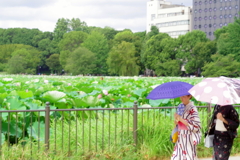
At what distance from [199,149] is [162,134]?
41.2 inches

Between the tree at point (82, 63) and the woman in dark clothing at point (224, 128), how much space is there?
62687 millimetres

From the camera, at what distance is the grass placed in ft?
22.1

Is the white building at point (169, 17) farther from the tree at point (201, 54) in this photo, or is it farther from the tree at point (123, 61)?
the tree at point (201, 54)

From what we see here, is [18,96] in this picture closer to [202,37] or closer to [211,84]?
[211,84]

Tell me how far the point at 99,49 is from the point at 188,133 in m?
72.4

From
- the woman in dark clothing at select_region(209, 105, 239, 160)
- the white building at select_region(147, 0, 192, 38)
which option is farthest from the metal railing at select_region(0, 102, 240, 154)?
the white building at select_region(147, 0, 192, 38)

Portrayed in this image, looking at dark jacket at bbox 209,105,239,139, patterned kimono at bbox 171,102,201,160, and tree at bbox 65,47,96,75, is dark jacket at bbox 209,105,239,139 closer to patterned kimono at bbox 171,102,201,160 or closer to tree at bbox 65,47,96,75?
patterned kimono at bbox 171,102,201,160

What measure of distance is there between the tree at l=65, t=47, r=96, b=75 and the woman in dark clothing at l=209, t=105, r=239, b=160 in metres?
62.7

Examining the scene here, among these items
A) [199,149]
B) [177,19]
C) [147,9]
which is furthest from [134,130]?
[147,9]

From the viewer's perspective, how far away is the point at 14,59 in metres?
75.4

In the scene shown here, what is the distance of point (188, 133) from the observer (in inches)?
204

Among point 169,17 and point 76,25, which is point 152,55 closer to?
point 76,25

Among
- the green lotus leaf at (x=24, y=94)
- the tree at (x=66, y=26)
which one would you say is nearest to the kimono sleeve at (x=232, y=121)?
the green lotus leaf at (x=24, y=94)

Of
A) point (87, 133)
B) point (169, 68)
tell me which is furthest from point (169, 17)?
point (87, 133)
